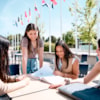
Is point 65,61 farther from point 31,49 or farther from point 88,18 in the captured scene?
point 88,18

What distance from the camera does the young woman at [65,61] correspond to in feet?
6.77

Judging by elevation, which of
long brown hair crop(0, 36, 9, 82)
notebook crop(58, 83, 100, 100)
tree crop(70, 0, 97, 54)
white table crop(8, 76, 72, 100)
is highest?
tree crop(70, 0, 97, 54)

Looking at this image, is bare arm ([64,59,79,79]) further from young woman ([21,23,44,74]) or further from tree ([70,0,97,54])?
tree ([70,0,97,54])

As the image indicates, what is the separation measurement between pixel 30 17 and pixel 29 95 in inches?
521

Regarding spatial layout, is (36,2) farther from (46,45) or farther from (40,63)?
(40,63)

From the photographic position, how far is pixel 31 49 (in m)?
2.24

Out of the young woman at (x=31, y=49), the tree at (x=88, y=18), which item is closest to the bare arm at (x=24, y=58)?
the young woman at (x=31, y=49)

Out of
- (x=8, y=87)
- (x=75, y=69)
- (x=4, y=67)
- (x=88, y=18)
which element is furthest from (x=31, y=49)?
(x=88, y=18)

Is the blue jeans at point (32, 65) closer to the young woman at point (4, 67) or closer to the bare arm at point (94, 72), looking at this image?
the young woman at point (4, 67)

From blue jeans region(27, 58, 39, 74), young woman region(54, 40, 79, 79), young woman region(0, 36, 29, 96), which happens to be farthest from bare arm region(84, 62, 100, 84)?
blue jeans region(27, 58, 39, 74)

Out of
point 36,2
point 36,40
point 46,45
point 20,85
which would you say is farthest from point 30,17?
point 20,85

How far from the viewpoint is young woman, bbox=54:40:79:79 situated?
2063 mm

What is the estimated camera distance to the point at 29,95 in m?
1.23

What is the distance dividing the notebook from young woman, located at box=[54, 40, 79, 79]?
2.51 feet
